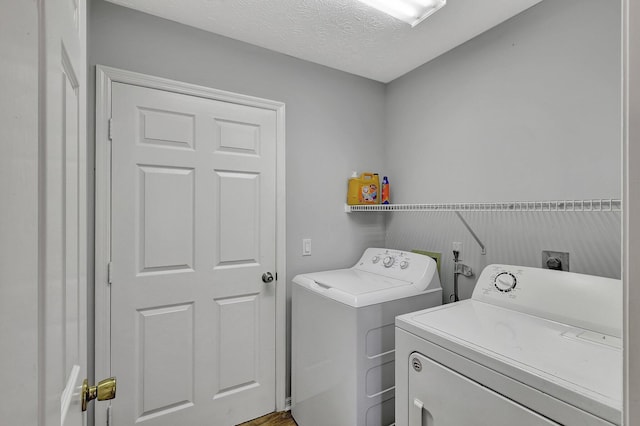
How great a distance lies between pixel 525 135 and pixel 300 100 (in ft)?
4.90

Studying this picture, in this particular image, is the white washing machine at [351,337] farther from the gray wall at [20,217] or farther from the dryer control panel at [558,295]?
the gray wall at [20,217]

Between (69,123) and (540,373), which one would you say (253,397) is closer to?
(540,373)

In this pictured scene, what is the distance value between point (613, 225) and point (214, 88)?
228cm

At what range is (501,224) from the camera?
6.04ft

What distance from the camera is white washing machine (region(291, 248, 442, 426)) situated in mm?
1542

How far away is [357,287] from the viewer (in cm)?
177

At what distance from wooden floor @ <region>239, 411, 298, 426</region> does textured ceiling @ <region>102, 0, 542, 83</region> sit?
256 cm

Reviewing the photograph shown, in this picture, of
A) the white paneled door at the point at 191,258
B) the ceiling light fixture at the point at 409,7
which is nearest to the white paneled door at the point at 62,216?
the white paneled door at the point at 191,258

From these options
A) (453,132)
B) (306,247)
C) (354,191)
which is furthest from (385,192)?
(306,247)

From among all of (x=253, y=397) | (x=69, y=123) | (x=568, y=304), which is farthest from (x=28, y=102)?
(x=253, y=397)

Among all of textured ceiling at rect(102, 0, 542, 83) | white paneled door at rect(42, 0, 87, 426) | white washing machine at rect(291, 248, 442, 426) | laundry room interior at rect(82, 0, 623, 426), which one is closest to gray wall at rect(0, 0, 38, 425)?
white paneled door at rect(42, 0, 87, 426)

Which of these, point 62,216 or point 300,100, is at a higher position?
point 300,100

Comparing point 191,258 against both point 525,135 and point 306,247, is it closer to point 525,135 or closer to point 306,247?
point 306,247

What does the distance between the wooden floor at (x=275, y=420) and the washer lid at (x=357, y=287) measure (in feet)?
3.08
